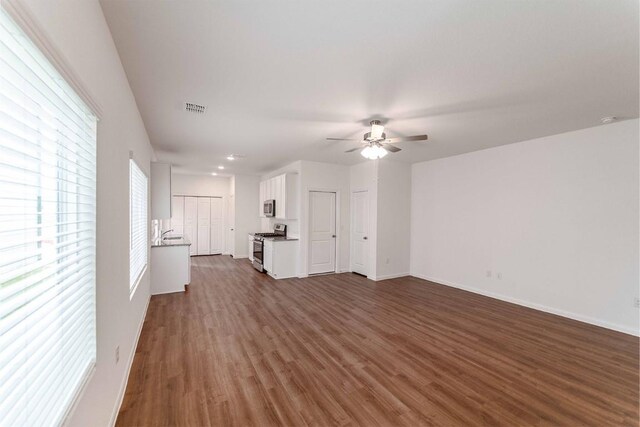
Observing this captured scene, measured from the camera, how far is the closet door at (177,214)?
27.8 feet

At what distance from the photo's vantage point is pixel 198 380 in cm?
236

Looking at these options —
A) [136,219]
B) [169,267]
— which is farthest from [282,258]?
[136,219]

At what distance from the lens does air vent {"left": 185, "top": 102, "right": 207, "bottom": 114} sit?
3002mm

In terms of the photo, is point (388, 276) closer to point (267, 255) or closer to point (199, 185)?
point (267, 255)

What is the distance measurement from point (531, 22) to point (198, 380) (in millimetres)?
3696

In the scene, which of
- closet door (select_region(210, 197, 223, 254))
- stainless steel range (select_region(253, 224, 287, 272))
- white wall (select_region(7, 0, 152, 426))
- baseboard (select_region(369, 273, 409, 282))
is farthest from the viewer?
closet door (select_region(210, 197, 223, 254))

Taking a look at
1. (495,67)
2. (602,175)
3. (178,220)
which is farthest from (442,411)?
(178,220)

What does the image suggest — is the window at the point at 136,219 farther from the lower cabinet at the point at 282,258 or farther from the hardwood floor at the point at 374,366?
the lower cabinet at the point at 282,258

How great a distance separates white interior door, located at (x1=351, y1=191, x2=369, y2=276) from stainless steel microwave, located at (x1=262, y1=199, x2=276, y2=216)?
2001mm

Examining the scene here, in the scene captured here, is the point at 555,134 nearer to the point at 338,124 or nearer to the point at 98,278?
the point at 338,124

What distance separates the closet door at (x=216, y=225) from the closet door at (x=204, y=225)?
0.33 feet

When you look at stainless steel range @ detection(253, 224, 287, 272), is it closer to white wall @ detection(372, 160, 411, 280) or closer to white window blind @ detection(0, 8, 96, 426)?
white wall @ detection(372, 160, 411, 280)

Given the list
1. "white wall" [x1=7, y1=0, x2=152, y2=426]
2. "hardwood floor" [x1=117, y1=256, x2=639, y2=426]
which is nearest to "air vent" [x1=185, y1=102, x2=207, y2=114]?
"white wall" [x1=7, y1=0, x2=152, y2=426]

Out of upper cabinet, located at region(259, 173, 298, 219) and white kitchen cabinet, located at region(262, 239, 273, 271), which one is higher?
upper cabinet, located at region(259, 173, 298, 219)
